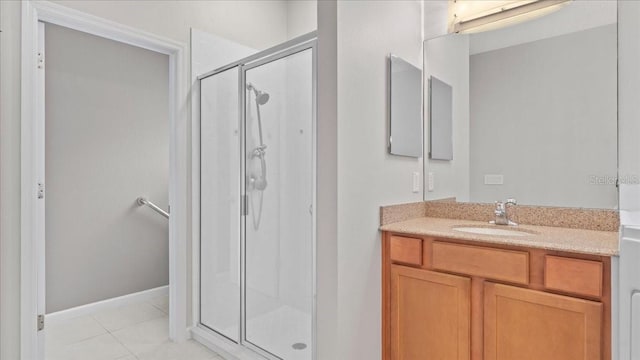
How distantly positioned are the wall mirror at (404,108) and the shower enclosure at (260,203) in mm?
450

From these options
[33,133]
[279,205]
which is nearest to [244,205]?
[279,205]

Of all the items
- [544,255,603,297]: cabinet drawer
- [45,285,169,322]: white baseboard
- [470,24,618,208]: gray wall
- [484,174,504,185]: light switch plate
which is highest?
[470,24,618,208]: gray wall

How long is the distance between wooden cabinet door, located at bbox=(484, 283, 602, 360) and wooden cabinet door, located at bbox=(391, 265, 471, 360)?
11cm

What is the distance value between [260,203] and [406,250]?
945 mm

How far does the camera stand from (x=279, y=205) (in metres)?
2.12

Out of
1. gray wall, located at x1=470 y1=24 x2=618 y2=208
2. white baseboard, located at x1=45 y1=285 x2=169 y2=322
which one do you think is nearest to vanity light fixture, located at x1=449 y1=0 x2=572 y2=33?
gray wall, located at x1=470 y1=24 x2=618 y2=208

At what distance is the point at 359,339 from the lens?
68.1 inches

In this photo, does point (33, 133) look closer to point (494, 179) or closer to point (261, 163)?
point (261, 163)

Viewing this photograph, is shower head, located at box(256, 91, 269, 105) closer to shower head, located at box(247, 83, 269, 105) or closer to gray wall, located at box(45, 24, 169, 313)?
shower head, located at box(247, 83, 269, 105)

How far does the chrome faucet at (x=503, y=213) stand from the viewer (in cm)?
196

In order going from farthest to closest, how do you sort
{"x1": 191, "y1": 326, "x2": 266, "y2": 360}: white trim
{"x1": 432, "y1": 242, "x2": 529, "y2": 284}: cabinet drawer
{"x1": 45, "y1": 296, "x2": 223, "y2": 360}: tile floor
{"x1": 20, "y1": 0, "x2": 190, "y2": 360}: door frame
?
{"x1": 45, "y1": 296, "x2": 223, "y2": 360}: tile floor
{"x1": 191, "y1": 326, "x2": 266, "y2": 360}: white trim
{"x1": 20, "y1": 0, "x2": 190, "y2": 360}: door frame
{"x1": 432, "y1": 242, "x2": 529, "y2": 284}: cabinet drawer

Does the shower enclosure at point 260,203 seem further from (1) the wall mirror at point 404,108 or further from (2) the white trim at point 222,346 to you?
(1) the wall mirror at point 404,108

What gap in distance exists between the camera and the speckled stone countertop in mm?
1349

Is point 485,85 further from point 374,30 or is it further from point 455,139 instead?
point 374,30
